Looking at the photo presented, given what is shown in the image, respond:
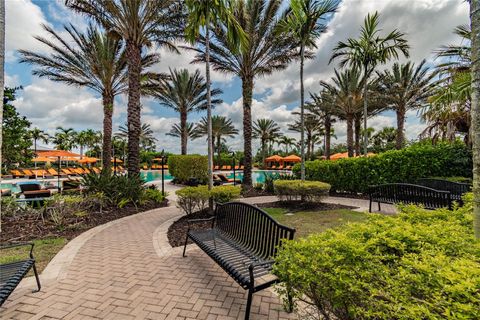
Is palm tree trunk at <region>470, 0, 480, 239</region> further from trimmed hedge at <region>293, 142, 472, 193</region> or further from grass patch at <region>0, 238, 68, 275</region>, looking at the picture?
trimmed hedge at <region>293, 142, 472, 193</region>

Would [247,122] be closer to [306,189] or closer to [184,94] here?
[306,189]

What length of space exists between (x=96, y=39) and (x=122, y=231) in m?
12.8

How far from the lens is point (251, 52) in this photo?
1297 cm

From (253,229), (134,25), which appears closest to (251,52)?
(134,25)

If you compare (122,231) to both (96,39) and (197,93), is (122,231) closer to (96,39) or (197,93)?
(96,39)

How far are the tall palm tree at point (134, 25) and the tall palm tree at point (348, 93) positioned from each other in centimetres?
1598

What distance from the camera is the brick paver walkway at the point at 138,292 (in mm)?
2602

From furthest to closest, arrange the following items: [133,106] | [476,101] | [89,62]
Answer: [89,62] → [133,106] → [476,101]

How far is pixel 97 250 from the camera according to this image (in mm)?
4586

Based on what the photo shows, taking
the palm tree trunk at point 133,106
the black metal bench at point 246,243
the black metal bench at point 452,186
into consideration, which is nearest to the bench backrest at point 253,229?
the black metal bench at point 246,243

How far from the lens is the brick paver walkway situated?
2602mm

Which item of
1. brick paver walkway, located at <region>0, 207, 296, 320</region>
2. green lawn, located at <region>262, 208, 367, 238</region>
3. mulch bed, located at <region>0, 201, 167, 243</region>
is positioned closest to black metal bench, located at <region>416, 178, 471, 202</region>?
green lawn, located at <region>262, 208, 367, 238</region>

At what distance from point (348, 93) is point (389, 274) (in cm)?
2235

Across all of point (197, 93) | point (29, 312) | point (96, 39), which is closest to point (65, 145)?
point (197, 93)
